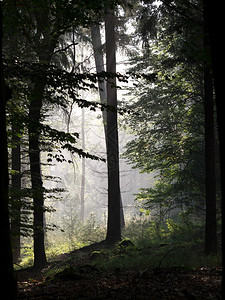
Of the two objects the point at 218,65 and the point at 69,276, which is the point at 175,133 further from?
the point at 218,65

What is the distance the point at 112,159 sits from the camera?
12172mm

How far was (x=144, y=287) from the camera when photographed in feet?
15.2

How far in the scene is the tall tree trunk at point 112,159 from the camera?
38.9 ft

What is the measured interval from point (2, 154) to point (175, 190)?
8.70 m

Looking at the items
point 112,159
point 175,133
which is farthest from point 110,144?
point 175,133

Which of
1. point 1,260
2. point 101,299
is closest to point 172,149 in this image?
point 101,299

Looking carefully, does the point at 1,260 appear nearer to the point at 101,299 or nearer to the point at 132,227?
the point at 101,299

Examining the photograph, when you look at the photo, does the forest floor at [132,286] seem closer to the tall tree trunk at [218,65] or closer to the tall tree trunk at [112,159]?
the tall tree trunk at [218,65]

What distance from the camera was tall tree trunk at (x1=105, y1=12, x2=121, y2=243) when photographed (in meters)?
11.9

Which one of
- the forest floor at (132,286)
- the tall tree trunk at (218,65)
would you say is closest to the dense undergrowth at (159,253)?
the forest floor at (132,286)

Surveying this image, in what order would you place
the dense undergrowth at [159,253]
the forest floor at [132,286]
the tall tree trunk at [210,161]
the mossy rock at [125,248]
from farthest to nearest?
the mossy rock at [125,248], the tall tree trunk at [210,161], the dense undergrowth at [159,253], the forest floor at [132,286]

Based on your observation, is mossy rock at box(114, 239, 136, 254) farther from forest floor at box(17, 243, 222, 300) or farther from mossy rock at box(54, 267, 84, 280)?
mossy rock at box(54, 267, 84, 280)

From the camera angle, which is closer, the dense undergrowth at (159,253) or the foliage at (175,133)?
the dense undergrowth at (159,253)

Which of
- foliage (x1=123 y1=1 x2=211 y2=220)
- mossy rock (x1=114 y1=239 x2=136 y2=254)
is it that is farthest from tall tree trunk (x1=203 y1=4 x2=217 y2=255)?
mossy rock (x1=114 y1=239 x2=136 y2=254)
